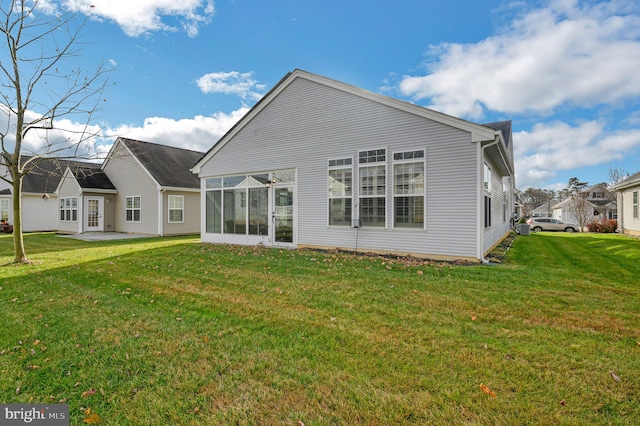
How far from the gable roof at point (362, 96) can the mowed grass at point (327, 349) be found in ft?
11.7

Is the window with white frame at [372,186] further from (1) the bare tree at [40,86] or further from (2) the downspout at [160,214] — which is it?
(2) the downspout at [160,214]

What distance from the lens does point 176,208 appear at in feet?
56.0

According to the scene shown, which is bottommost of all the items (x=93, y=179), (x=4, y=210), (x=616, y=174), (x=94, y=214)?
(x=94, y=214)

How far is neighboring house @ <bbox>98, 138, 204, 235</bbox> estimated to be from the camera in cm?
1659

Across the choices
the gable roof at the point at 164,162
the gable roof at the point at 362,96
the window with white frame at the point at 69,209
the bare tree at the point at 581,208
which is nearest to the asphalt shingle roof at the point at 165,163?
the gable roof at the point at 164,162

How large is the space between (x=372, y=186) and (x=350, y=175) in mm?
819

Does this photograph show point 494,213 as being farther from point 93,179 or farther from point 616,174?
point 616,174

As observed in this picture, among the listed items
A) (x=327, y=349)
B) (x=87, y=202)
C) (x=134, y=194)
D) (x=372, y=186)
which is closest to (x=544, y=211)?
(x=372, y=186)

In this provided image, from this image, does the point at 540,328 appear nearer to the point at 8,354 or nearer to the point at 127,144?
the point at 8,354

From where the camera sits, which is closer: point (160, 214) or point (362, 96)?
point (362, 96)

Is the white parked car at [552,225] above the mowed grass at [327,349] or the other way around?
above

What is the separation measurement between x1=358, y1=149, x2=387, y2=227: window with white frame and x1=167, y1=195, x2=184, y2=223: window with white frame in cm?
1215

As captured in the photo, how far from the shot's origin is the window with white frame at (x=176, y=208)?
16.8 m

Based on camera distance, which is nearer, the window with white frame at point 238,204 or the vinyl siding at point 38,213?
the window with white frame at point 238,204
